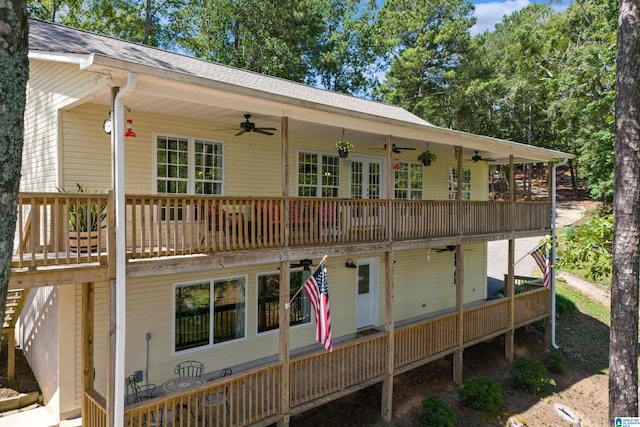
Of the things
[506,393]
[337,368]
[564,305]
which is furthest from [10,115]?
[564,305]

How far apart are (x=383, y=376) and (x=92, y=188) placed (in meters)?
7.97

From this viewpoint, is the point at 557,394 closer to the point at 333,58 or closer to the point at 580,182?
the point at 333,58

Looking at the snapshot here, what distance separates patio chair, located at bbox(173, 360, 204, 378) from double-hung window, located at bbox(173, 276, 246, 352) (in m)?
0.35

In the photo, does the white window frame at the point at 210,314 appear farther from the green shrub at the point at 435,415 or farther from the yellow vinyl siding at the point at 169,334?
the green shrub at the point at 435,415

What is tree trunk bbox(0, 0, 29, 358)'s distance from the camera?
2.27 meters

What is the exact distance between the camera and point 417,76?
36.1 meters

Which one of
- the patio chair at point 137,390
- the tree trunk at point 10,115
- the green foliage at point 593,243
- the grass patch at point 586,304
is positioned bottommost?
the grass patch at point 586,304

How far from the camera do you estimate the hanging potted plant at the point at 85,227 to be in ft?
20.4

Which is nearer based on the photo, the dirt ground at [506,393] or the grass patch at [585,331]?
the dirt ground at [506,393]

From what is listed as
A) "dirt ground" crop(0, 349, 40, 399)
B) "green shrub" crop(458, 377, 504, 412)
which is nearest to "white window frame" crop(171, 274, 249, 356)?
"dirt ground" crop(0, 349, 40, 399)

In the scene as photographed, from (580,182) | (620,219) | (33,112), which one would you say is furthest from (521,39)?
(33,112)

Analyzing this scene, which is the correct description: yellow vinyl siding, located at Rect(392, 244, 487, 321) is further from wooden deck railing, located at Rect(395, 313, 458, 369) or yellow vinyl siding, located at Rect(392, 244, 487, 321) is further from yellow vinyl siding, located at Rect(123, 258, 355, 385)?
yellow vinyl siding, located at Rect(123, 258, 355, 385)

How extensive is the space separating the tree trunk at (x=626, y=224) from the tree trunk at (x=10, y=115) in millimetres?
7912

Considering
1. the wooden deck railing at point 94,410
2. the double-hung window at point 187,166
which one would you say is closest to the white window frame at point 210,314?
the double-hung window at point 187,166
